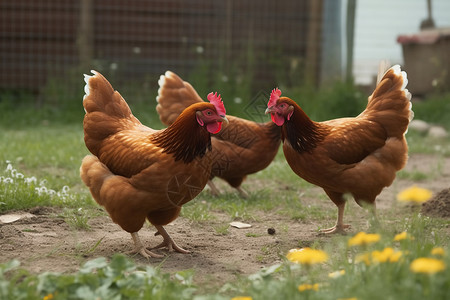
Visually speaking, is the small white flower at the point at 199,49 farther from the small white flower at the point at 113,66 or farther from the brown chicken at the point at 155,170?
the brown chicken at the point at 155,170

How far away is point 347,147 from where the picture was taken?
405 cm

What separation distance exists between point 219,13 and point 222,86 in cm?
159

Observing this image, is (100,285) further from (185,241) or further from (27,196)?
(27,196)

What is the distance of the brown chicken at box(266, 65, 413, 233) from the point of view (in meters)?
4.00

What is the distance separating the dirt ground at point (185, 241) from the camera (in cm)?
325

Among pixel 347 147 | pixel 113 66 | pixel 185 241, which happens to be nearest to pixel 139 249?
pixel 185 241

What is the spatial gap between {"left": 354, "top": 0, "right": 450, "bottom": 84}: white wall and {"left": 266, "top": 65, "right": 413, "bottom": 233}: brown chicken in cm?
617

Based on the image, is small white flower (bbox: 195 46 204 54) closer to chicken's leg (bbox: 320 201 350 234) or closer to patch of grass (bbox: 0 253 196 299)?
chicken's leg (bbox: 320 201 350 234)

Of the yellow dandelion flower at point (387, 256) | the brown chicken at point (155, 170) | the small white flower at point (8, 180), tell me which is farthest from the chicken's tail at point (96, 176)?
the yellow dandelion flower at point (387, 256)

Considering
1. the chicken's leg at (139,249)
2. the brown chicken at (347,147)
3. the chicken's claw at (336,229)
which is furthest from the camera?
the chicken's claw at (336,229)

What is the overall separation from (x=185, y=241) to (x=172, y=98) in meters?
2.17

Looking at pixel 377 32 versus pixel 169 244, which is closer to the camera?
pixel 169 244

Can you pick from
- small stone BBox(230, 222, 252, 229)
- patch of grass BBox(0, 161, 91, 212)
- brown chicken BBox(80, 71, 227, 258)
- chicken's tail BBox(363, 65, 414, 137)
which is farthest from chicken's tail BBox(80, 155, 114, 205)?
chicken's tail BBox(363, 65, 414, 137)

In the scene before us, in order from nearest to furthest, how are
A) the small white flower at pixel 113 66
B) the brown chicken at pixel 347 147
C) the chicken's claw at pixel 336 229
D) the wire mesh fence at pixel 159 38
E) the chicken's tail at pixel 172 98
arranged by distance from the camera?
the brown chicken at pixel 347 147 < the chicken's claw at pixel 336 229 < the chicken's tail at pixel 172 98 < the small white flower at pixel 113 66 < the wire mesh fence at pixel 159 38
